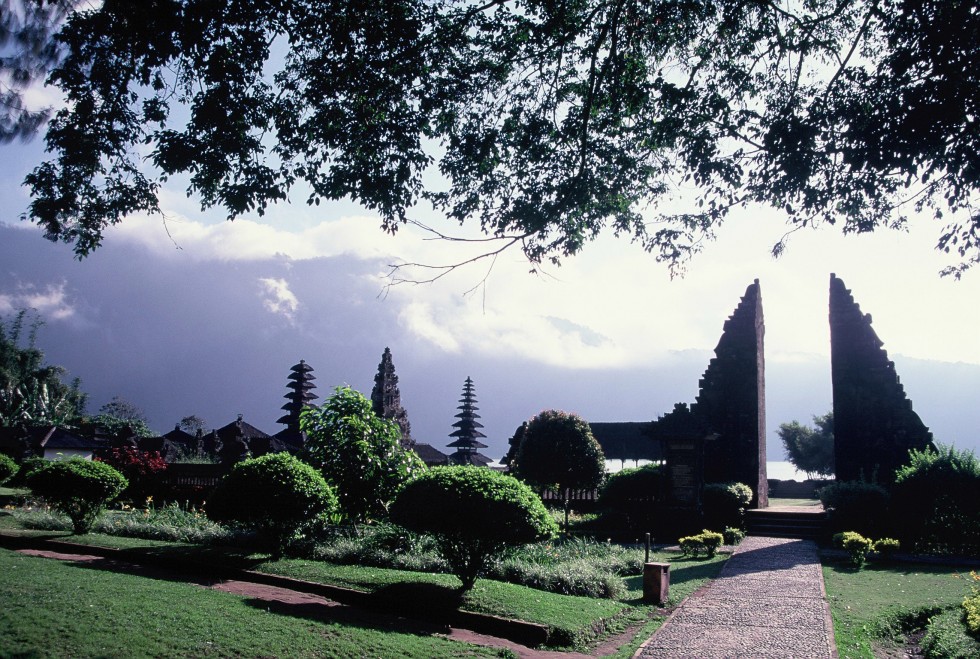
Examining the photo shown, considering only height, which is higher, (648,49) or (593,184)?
(648,49)

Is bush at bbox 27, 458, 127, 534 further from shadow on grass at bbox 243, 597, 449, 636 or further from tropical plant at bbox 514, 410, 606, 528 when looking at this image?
tropical plant at bbox 514, 410, 606, 528

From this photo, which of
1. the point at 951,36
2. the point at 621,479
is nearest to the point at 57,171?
the point at 951,36

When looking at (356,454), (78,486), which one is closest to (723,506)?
(356,454)

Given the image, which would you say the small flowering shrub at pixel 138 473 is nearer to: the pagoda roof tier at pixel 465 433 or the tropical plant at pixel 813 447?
the pagoda roof tier at pixel 465 433

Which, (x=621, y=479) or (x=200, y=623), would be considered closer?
(x=200, y=623)

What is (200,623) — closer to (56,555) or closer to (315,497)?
(315,497)

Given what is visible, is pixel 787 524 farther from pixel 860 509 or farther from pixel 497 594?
pixel 497 594

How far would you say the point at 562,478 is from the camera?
75.1ft

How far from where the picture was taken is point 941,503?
1789 cm

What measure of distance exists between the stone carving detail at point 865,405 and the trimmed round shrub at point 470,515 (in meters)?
19.3

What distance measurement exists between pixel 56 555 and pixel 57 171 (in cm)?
713

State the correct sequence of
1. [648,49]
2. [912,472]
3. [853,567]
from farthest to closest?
[912,472], [853,567], [648,49]

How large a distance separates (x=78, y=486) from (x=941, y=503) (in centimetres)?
2099

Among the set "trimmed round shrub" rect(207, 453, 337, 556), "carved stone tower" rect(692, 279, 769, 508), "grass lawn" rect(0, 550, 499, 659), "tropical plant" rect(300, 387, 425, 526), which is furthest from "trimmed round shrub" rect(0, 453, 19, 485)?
"carved stone tower" rect(692, 279, 769, 508)
